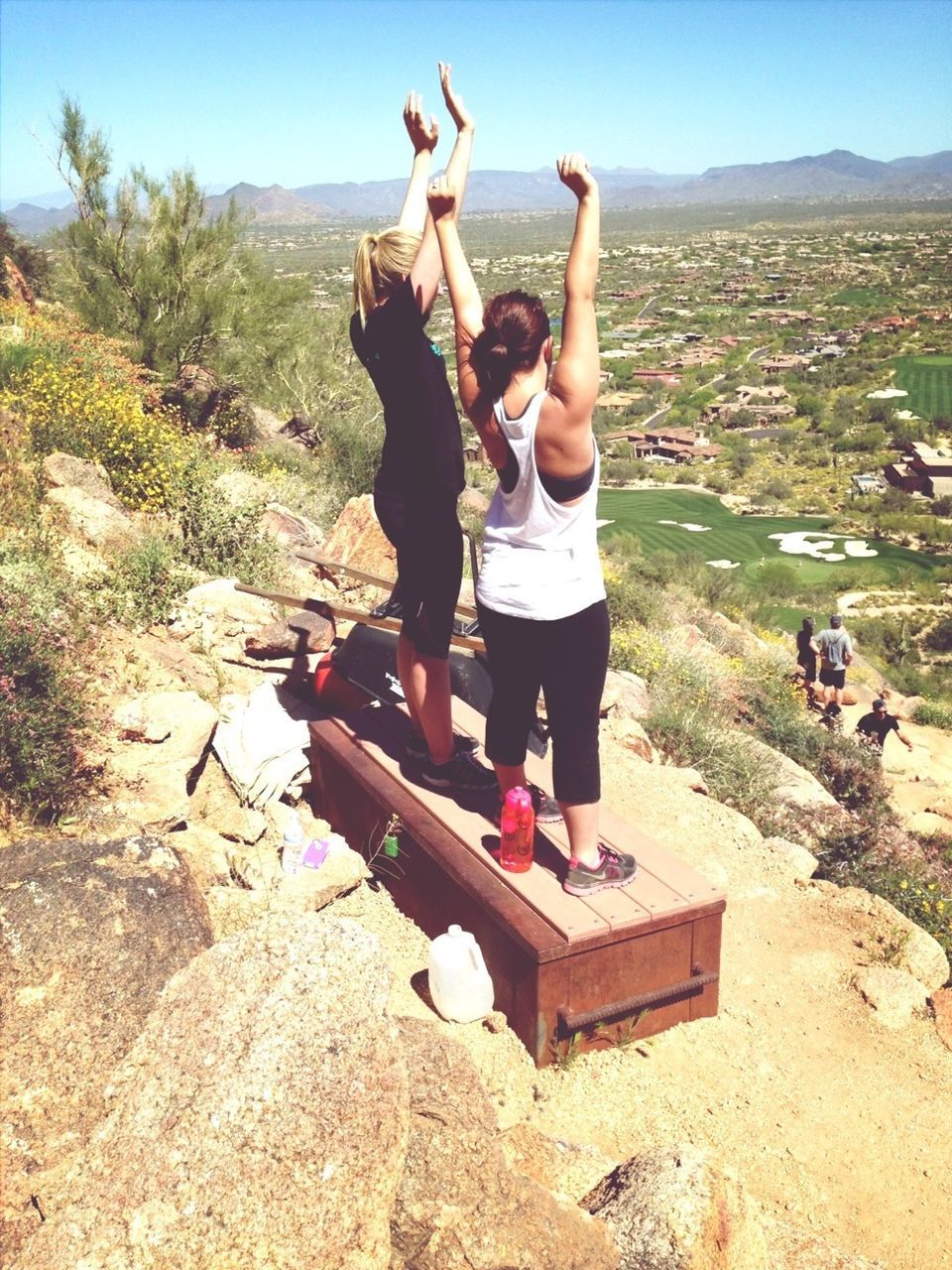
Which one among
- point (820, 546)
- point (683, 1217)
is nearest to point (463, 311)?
point (683, 1217)

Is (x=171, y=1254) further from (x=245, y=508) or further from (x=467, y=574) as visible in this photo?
(x=467, y=574)

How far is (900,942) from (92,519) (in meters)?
5.63

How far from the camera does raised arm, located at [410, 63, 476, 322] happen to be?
349cm

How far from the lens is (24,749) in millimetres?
4227

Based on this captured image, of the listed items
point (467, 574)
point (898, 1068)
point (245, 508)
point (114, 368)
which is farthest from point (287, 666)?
point (114, 368)

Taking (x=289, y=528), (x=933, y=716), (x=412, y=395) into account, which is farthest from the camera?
(x=933, y=716)

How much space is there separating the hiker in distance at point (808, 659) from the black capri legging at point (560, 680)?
1008 cm

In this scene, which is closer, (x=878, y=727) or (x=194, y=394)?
(x=878, y=727)

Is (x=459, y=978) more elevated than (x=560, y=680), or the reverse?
(x=560, y=680)

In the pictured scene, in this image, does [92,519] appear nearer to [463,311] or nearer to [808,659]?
[463,311]

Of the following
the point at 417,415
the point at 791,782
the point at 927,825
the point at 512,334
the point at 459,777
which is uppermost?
the point at 512,334

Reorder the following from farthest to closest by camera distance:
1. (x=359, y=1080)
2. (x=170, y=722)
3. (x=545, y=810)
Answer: (x=170, y=722), (x=545, y=810), (x=359, y=1080)

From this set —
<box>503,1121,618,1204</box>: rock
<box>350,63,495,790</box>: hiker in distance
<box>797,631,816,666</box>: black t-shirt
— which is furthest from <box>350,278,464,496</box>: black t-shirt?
<box>797,631,816,666</box>: black t-shirt

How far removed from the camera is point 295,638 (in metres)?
6.33
